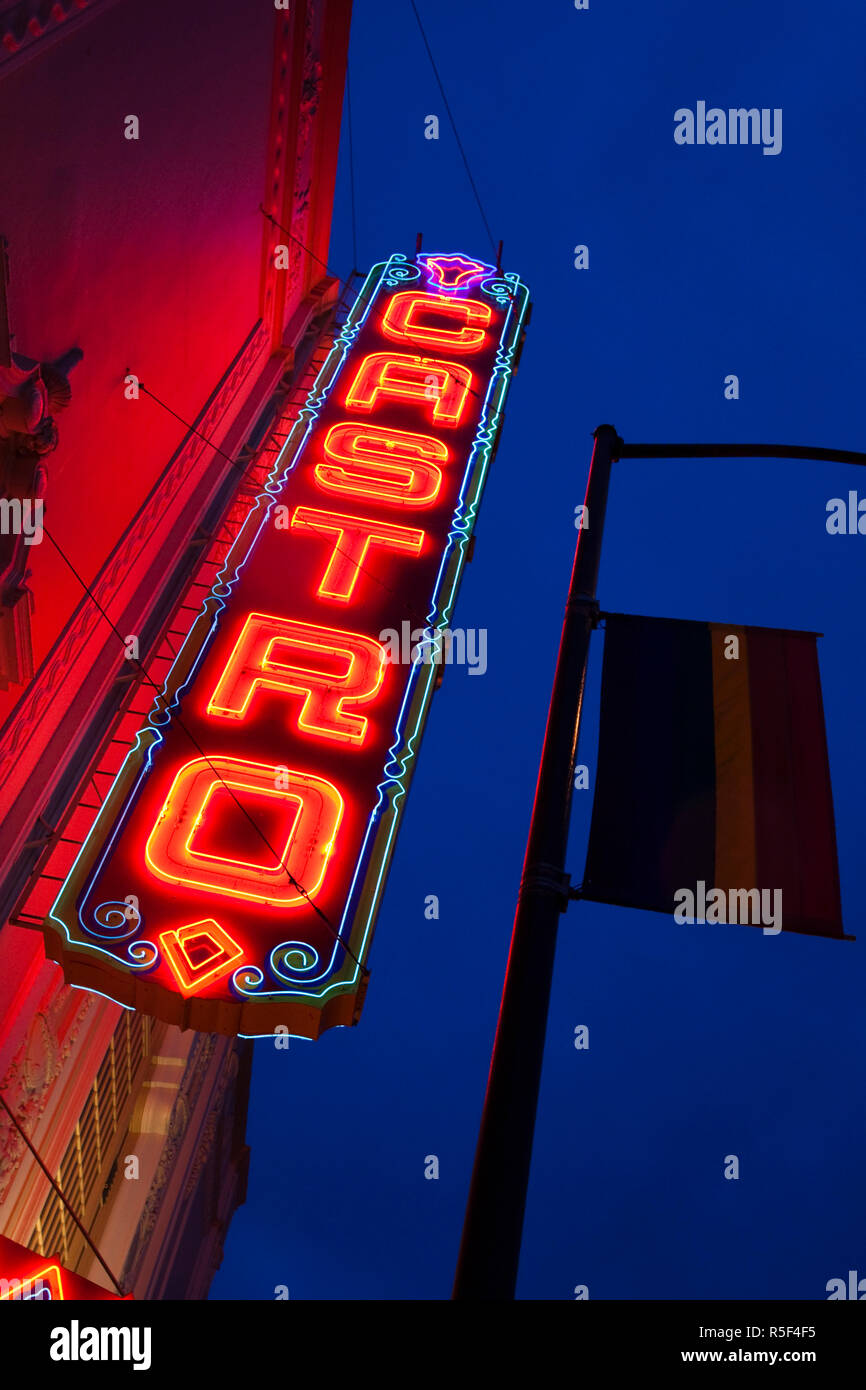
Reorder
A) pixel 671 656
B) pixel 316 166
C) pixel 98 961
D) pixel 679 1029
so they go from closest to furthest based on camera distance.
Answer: pixel 671 656 → pixel 98 961 → pixel 316 166 → pixel 679 1029

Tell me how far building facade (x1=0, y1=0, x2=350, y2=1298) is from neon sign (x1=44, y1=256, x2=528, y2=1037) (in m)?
1.42

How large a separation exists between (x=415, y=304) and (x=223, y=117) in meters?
2.85

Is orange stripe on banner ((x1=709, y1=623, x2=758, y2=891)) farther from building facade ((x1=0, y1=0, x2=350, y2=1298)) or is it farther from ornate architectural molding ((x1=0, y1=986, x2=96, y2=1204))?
ornate architectural molding ((x1=0, y1=986, x2=96, y2=1204))

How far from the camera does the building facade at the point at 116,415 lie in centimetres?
784

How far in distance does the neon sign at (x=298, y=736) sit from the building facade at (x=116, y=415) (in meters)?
1.42

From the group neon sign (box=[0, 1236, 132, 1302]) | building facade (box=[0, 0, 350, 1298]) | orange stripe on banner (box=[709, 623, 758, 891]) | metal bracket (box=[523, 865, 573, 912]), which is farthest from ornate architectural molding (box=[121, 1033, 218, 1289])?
metal bracket (box=[523, 865, 573, 912])

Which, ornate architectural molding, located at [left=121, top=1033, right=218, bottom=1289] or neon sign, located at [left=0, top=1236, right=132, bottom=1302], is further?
ornate architectural molding, located at [left=121, top=1033, right=218, bottom=1289]

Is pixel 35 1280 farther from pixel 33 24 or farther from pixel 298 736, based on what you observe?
pixel 33 24

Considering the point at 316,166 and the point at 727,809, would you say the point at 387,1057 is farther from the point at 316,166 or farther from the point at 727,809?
the point at 727,809

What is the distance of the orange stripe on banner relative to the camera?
4.80 metres

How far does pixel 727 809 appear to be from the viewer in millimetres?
5074

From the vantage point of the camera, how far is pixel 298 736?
24.8ft
